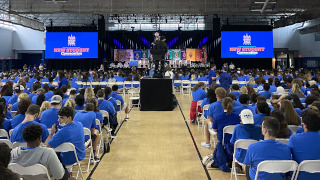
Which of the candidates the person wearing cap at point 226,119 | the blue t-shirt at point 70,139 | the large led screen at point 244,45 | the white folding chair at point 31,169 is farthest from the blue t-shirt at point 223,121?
the large led screen at point 244,45

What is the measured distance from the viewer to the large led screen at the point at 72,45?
2714 cm

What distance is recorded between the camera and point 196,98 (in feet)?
31.9

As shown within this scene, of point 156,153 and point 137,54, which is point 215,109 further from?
point 137,54

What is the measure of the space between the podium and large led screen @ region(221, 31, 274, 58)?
15917 mm

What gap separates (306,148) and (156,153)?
366cm

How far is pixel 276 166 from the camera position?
3430 millimetres

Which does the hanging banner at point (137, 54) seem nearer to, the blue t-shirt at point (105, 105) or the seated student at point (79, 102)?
the blue t-shirt at point (105, 105)

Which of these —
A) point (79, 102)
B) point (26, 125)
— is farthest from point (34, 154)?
point (79, 102)

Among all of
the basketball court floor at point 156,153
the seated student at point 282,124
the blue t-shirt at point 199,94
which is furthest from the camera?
the blue t-shirt at point 199,94

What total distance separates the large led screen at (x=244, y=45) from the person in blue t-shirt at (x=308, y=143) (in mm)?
23795

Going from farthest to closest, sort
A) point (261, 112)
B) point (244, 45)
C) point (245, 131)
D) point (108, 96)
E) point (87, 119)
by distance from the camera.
A: 1. point (244, 45)
2. point (108, 96)
3. point (87, 119)
4. point (261, 112)
5. point (245, 131)

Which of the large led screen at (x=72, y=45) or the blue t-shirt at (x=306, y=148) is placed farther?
the large led screen at (x=72, y=45)

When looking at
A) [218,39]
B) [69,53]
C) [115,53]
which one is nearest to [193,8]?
[218,39]

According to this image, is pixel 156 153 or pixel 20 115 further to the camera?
pixel 156 153
